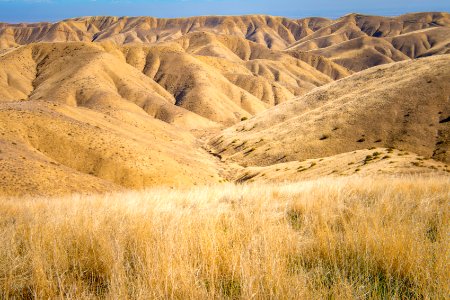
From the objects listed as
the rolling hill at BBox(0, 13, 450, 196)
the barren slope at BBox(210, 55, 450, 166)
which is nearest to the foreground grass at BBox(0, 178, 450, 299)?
the rolling hill at BBox(0, 13, 450, 196)

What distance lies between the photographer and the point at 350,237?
14.4ft

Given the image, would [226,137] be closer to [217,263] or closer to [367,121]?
[367,121]

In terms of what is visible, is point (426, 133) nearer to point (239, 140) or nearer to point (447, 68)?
point (447, 68)

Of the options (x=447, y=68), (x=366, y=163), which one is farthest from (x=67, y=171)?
(x=447, y=68)

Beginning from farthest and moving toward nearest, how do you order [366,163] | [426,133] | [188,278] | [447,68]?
[447,68] < [426,133] < [366,163] < [188,278]

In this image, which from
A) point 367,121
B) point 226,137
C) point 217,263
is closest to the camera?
point 217,263

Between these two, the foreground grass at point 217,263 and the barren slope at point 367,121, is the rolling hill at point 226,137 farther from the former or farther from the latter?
the foreground grass at point 217,263

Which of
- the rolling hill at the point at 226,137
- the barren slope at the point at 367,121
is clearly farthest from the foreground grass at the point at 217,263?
the barren slope at the point at 367,121

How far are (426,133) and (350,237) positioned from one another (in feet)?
140

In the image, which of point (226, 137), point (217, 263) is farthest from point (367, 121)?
point (217, 263)

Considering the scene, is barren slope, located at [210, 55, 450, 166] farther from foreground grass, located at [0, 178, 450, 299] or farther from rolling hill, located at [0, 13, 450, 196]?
foreground grass, located at [0, 178, 450, 299]

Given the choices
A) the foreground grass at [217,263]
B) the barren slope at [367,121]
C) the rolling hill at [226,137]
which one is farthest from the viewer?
the barren slope at [367,121]

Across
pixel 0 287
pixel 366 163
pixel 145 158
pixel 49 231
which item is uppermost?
pixel 145 158

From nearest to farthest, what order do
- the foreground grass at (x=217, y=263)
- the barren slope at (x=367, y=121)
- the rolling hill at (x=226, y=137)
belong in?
the foreground grass at (x=217, y=263)
the rolling hill at (x=226, y=137)
the barren slope at (x=367, y=121)
